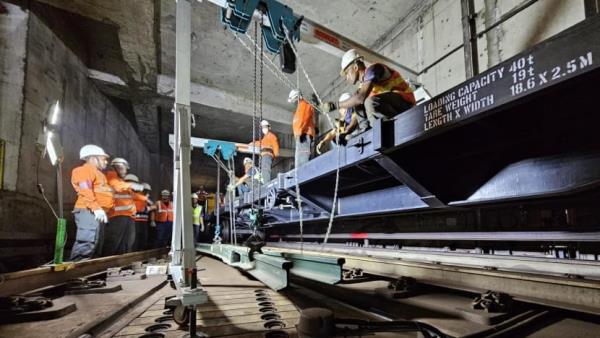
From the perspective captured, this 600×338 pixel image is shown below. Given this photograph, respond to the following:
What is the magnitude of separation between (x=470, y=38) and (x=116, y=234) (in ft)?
24.6

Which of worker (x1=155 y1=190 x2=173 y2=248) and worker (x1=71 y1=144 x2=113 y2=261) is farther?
worker (x1=155 y1=190 x2=173 y2=248)

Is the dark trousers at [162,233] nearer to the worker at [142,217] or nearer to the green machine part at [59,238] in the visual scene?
the worker at [142,217]

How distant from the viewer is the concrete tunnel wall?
4316 mm

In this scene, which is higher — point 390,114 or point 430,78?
point 430,78

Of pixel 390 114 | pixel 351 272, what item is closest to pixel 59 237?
pixel 351 272

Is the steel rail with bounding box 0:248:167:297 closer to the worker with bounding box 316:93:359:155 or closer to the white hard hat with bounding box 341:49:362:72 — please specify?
the worker with bounding box 316:93:359:155

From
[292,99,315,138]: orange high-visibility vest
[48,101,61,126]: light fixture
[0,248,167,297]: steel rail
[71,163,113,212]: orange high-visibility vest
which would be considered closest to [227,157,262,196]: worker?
[292,99,315,138]: orange high-visibility vest

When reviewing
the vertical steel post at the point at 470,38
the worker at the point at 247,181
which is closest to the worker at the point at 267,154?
the worker at the point at 247,181

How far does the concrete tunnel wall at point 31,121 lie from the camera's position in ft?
14.2

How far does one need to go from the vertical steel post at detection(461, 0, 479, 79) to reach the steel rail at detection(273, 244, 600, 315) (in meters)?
3.71

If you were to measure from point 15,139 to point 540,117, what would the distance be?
6155 mm

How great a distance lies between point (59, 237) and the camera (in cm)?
316

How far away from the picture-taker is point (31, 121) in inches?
186

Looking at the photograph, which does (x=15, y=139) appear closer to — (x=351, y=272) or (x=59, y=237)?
(x=59, y=237)
